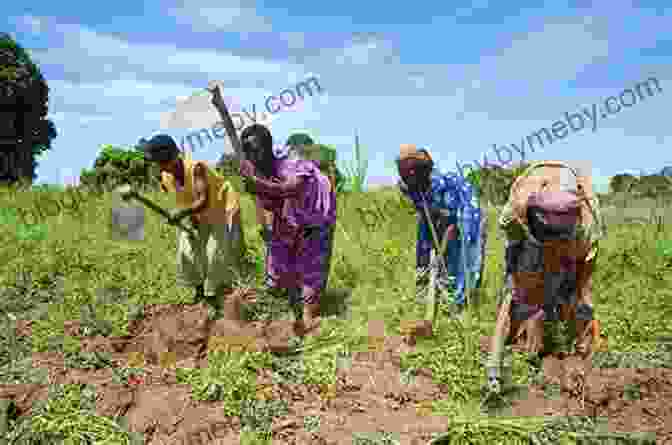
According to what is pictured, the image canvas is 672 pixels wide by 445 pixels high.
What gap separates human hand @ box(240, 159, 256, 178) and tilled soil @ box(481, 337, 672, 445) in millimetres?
2267

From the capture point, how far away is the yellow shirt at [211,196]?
4.71 meters

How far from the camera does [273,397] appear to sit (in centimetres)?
305

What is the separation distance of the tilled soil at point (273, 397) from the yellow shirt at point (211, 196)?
0.99 m

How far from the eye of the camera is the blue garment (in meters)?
4.63

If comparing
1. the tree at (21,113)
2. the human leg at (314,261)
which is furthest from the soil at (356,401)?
the tree at (21,113)

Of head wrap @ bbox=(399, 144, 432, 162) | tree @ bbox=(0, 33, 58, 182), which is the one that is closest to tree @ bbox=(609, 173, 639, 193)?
head wrap @ bbox=(399, 144, 432, 162)

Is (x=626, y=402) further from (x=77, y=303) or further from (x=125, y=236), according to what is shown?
(x=125, y=236)

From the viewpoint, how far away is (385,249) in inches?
264

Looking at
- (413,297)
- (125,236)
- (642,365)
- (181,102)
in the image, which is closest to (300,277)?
(413,297)

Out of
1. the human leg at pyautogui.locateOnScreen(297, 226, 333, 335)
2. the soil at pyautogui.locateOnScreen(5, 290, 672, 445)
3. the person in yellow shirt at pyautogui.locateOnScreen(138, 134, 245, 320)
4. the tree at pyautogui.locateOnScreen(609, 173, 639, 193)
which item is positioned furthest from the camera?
the tree at pyautogui.locateOnScreen(609, 173, 639, 193)

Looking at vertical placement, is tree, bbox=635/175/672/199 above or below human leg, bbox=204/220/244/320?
above

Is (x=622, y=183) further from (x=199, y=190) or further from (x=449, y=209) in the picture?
(x=199, y=190)

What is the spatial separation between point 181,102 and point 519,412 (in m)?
2.88

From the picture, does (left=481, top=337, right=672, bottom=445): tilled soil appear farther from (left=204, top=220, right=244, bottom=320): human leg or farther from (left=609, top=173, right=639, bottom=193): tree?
(left=609, top=173, right=639, bottom=193): tree
